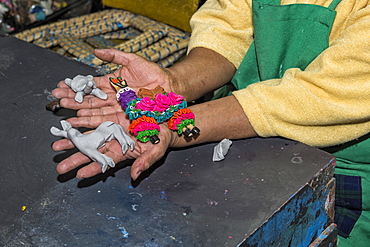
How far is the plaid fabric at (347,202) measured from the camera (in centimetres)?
95

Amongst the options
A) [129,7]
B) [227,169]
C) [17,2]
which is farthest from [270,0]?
[17,2]

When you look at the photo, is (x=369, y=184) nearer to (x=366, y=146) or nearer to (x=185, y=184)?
(x=366, y=146)

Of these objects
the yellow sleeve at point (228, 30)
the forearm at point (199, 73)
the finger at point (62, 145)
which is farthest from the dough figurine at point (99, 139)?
the yellow sleeve at point (228, 30)

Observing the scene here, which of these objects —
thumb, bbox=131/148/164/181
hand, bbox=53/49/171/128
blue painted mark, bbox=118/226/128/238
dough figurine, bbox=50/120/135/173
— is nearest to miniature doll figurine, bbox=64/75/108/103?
hand, bbox=53/49/171/128

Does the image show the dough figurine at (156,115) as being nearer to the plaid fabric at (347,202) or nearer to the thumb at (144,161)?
the thumb at (144,161)

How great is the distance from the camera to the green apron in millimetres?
929

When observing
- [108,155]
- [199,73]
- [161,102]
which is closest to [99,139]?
[108,155]

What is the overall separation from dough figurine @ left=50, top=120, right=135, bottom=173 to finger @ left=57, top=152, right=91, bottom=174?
0.01 m

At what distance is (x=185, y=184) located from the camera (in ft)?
2.50

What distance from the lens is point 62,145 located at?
807mm

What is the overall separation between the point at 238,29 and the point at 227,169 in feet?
1.40

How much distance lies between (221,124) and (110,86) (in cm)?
27

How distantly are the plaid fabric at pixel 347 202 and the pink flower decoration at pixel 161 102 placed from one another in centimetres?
41

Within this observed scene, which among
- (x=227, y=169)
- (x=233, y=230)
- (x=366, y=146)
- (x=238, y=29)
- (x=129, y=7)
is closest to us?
(x=233, y=230)
